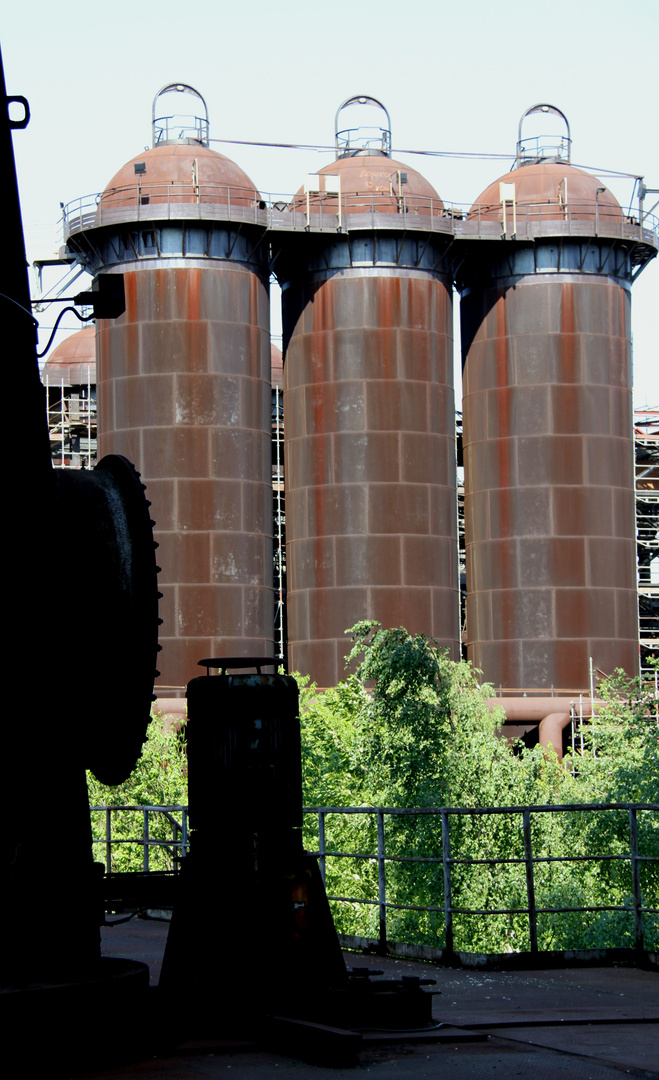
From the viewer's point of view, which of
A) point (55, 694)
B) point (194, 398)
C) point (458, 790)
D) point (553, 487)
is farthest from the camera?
point (553, 487)

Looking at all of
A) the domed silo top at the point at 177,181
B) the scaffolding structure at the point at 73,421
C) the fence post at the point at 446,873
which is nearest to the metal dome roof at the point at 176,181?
the domed silo top at the point at 177,181

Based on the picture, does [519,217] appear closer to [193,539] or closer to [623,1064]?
[193,539]

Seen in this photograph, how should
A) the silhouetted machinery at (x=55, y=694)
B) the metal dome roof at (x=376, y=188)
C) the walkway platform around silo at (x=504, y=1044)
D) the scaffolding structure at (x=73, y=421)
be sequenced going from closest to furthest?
1. the walkway platform around silo at (x=504, y=1044)
2. the silhouetted machinery at (x=55, y=694)
3. the metal dome roof at (x=376, y=188)
4. the scaffolding structure at (x=73, y=421)

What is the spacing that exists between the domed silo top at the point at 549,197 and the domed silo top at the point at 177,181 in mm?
7053

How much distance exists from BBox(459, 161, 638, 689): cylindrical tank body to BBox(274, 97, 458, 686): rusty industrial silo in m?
1.44

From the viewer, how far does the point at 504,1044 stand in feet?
26.1

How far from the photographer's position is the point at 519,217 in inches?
1699

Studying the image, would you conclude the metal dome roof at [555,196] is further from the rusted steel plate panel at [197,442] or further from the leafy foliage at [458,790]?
the leafy foliage at [458,790]

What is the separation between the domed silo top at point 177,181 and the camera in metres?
40.6

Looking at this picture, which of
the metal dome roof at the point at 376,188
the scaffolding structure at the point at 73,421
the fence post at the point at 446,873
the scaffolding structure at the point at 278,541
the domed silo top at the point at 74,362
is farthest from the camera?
the domed silo top at the point at 74,362

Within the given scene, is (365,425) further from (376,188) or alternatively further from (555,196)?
(555,196)

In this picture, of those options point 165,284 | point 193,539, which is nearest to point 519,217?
point 165,284

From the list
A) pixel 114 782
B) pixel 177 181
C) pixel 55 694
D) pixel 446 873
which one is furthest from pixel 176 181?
pixel 55 694

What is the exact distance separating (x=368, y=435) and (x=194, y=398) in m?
4.74
